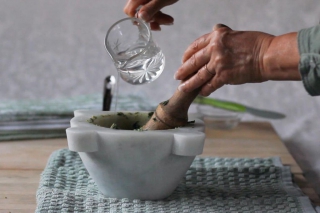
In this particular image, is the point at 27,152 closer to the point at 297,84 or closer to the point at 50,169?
the point at 50,169

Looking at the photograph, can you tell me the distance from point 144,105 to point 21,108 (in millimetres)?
304

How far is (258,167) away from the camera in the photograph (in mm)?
938

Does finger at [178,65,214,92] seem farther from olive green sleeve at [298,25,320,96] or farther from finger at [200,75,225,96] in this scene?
olive green sleeve at [298,25,320,96]

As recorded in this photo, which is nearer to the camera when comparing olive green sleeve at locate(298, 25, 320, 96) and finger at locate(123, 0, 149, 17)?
olive green sleeve at locate(298, 25, 320, 96)

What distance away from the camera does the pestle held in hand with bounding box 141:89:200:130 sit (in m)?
0.83

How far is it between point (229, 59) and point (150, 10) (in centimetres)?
29

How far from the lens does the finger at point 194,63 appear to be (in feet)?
2.66

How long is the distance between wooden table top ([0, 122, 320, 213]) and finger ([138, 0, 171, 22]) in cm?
31

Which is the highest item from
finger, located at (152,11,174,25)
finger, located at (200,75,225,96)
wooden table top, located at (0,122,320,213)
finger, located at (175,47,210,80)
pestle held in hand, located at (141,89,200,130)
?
finger, located at (152,11,174,25)

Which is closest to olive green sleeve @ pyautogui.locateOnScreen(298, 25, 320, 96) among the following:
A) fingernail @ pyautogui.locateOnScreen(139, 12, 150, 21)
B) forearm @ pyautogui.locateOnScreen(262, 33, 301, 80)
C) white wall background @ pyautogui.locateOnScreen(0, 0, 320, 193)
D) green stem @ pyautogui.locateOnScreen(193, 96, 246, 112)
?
forearm @ pyautogui.locateOnScreen(262, 33, 301, 80)

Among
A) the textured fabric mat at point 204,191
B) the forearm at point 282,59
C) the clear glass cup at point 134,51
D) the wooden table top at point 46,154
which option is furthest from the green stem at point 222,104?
the forearm at point 282,59

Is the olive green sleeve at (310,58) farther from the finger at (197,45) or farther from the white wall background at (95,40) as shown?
the white wall background at (95,40)

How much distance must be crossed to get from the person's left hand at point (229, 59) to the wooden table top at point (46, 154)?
25 centimetres

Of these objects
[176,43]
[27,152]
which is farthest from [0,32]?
[27,152]
